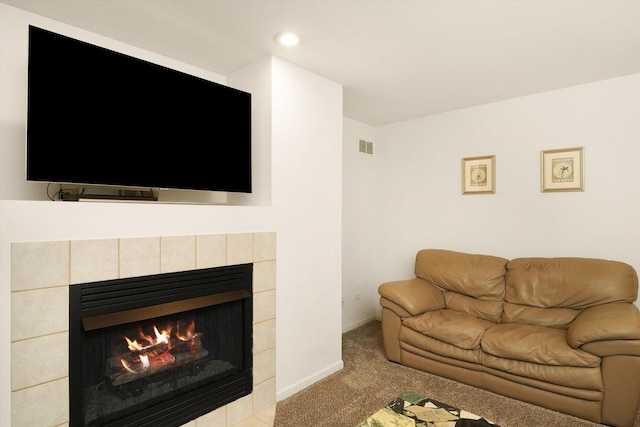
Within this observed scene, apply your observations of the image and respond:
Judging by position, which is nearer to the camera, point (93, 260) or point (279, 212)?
point (93, 260)

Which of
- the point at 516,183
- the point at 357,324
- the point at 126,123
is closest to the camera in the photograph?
the point at 126,123

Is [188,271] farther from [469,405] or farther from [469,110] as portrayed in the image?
[469,110]

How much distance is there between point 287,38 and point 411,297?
239 centimetres

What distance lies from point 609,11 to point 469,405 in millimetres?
2670

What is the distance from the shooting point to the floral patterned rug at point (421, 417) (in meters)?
1.61

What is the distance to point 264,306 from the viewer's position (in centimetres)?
254

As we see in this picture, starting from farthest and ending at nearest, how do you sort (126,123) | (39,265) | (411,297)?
(411,297) < (126,123) < (39,265)

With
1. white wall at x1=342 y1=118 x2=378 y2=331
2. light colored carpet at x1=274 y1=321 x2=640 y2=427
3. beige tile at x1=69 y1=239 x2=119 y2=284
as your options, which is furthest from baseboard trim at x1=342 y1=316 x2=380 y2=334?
beige tile at x1=69 y1=239 x2=119 y2=284

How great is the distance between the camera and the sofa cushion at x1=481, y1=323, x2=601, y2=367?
2.36m

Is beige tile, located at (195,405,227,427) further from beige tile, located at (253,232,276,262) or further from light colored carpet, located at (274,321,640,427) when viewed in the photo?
beige tile, located at (253,232,276,262)

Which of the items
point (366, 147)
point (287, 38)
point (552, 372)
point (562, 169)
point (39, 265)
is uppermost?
point (287, 38)

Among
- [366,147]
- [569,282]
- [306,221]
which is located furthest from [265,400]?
[366,147]

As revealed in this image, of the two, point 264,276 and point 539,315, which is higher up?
point 264,276

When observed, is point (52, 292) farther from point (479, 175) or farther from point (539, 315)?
→ point (479, 175)
